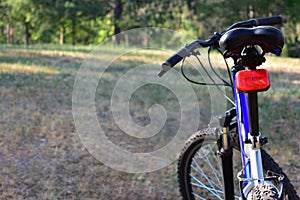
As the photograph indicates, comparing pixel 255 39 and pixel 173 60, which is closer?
pixel 255 39

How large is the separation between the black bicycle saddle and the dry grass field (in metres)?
1.88

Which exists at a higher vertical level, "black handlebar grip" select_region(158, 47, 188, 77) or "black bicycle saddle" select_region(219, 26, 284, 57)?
"black bicycle saddle" select_region(219, 26, 284, 57)

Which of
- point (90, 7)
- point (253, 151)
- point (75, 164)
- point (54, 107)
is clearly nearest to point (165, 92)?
point (54, 107)

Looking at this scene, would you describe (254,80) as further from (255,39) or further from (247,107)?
(247,107)

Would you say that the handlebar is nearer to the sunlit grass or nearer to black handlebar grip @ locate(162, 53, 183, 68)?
black handlebar grip @ locate(162, 53, 183, 68)

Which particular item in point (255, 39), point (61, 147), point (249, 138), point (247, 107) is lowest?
point (61, 147)

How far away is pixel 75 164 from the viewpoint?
367 centimetres

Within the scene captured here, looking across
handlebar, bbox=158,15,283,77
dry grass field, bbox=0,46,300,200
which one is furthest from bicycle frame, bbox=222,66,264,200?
dry grass field, bbox=0,46,300,200

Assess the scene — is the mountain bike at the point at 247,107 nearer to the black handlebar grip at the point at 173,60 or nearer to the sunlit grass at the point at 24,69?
the black handlebar grip at the point at 173,60

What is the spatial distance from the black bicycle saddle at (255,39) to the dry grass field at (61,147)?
6.17ft

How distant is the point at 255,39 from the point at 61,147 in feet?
8.99

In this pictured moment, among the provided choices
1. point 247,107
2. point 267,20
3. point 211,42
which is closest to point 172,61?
point 211,42

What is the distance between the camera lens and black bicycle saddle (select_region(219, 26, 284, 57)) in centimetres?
155

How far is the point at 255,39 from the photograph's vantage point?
1.57 metres
